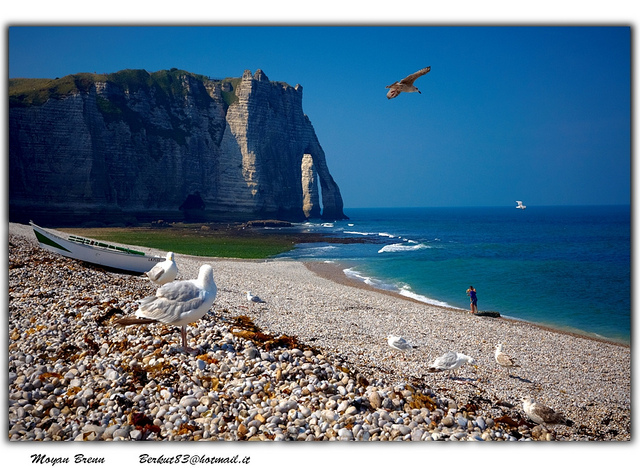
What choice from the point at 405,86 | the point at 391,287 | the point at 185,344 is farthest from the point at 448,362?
the point at 391,287

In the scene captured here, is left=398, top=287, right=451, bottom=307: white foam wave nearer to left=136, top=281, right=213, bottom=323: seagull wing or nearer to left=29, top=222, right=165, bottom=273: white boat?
left=29, top=222, right=165, bottom=273: white boat

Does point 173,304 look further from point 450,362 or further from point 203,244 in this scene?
point 203,244

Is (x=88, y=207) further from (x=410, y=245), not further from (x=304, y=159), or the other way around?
(x=304, y=159)

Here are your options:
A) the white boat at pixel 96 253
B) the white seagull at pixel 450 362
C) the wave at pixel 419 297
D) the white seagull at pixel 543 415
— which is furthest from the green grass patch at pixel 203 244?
the white seagull at pixel 543 415

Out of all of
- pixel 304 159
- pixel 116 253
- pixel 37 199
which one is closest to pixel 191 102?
pixel 304 159

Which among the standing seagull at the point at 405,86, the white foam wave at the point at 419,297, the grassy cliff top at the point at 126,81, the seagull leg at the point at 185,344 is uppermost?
the grassy cliff top at the point at 126,81

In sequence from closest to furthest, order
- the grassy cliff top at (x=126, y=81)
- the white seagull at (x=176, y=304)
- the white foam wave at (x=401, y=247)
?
the white seagull at (x=176, y=304) → the white foam wave at (x=401, y=247) → the grassy cliff top at (x=126, y=81)

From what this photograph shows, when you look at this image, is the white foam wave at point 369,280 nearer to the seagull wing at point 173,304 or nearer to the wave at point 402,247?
the wave at point 402,247
